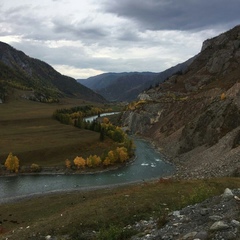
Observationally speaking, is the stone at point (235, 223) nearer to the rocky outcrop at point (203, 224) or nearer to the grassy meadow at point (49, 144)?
the rocky outcrop at point (203, 224)

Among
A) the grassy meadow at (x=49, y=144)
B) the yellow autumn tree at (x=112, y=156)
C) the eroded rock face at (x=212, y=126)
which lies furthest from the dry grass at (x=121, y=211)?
the grassy meadow at (x=49, y=144)

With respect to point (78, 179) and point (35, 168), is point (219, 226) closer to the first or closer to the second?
point (78, 179)

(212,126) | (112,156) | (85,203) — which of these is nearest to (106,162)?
(112,156)

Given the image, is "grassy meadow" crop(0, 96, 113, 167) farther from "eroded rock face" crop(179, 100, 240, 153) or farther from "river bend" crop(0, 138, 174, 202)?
"eroded rock face" crop(179, 100, 240, 153)

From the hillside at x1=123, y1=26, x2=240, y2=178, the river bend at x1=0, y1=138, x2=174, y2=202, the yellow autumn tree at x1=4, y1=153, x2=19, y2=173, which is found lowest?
the river bend at x1=0, y1=138, x2=174, y2=202

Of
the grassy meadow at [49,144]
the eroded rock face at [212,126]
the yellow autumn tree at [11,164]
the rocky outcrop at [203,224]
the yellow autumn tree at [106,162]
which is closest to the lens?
the rocky outcrop at [203,224]

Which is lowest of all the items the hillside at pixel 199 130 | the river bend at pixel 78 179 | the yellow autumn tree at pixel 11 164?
the river bend at pixel 78 179

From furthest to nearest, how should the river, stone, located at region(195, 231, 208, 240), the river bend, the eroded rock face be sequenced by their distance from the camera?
the eroded rock face, the river bend, the river, stone, located at region(195, 231, 208, 240)

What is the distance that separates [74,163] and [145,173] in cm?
2667

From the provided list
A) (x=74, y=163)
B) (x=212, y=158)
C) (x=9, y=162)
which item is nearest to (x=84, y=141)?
(x=74, y=163)

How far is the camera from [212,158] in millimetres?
99562

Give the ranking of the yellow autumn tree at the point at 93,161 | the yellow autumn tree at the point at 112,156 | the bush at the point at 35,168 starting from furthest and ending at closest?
the yellow autumn tree at the point at 112,156
the yellow autumn tree at the point at 93,161
the bush at the point at 35,168

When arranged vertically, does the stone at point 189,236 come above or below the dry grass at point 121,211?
above

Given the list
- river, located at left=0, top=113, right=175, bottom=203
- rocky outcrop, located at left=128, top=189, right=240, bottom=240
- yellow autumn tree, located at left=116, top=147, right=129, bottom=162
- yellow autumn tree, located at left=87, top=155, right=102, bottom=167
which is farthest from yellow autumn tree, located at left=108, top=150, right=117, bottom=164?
rocky outcrop, located at left=128, top=189, right=240, bottom=240
